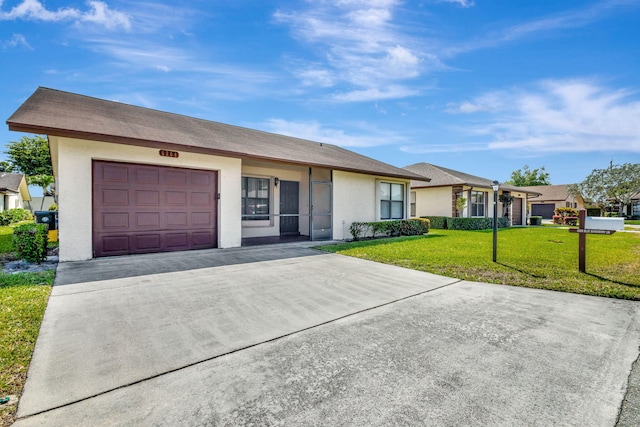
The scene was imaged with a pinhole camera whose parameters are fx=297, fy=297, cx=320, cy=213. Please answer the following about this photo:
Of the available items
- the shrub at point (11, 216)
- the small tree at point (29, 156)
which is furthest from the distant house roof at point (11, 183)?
the small tree at point (29, 156)

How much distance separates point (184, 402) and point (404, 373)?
5.71 ft

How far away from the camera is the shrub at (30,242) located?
22.4ft

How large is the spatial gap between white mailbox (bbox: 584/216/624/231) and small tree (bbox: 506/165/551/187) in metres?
62.9

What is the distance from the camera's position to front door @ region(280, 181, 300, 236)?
13195 millimetres

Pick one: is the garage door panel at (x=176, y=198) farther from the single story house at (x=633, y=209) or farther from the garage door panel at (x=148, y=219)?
the single story house at (x=633, y=209)

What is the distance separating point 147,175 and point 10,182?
29.8 m

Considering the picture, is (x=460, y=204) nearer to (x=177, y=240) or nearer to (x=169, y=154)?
(x=177, y=240)

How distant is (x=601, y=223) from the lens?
629cm

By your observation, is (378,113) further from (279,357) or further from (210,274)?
(279,357)

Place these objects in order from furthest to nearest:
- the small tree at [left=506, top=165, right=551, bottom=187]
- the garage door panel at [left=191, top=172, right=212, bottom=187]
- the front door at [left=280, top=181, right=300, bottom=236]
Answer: the small tree at [left=506, top=165, right=551, bottom=187] < the front door at [left=280, top=181, right=300, bottom=236] < the garage door panel at [left=191, top=172, right=212, bottom=187]

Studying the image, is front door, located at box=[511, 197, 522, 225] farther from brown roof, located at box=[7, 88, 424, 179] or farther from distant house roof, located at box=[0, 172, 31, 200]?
distant house roof, located at box=[0, 172, 31, 200]

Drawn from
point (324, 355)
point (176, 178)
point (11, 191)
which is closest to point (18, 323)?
point (324, 355)

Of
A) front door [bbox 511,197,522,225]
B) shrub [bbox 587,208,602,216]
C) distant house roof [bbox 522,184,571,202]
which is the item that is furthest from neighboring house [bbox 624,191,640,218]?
front door [bbox 511,197,522,225]

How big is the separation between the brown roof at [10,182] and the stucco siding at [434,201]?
31.9 meters
